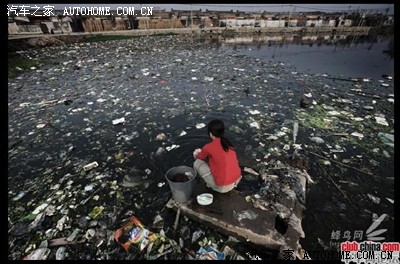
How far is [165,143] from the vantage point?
429cm

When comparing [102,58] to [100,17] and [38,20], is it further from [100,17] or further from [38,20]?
[100,17]

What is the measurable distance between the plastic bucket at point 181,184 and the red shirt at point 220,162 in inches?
10.6

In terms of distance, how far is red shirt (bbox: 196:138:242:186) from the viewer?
2500 mm

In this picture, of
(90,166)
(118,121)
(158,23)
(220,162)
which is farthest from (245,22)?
(220,162)

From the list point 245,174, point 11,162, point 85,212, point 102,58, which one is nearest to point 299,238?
point 245,174

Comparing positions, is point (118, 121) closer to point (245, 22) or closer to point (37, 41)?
point (37, 41)

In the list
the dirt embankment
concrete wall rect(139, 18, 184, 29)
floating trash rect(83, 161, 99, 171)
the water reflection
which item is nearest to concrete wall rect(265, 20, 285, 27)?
the water reflection

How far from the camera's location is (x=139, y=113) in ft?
17.6

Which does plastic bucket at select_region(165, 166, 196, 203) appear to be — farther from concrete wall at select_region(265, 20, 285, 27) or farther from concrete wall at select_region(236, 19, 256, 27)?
concrete wall at select_region(265, 20, 285, 27)

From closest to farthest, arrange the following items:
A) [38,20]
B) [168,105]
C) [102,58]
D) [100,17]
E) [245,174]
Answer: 1. [245,174]
2. [168,105]
3. [102,58]
4. [38,20]
5. [100,17]

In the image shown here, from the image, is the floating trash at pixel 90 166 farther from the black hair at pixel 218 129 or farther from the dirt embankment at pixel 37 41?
the dirt embankment at pixel 37 41

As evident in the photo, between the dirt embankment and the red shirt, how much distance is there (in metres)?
15.0

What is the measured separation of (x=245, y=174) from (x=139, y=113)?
3239 mm

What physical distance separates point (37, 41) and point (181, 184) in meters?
17.0
